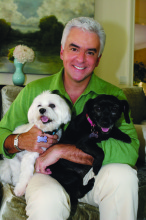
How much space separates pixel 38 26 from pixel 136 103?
1.57 metres

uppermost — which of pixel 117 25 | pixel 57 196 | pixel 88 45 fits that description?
pixel 117 25

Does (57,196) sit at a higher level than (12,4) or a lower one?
lower

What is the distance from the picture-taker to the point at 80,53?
5.37 ft

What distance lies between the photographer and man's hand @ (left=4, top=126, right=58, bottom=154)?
5.02 ft

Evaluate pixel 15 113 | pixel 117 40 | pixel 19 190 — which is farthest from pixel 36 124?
pixel 117 40

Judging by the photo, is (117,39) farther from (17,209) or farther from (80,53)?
(17,209)

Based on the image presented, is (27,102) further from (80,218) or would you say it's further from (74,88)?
(80,218)

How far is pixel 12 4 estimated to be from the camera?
2.71 metres

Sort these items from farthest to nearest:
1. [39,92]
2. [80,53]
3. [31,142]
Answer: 1. [39,92]
2. [80,53]
3. [31,142]

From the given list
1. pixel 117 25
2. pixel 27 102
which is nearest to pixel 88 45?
pixel 27 102

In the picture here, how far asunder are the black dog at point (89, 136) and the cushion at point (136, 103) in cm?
104

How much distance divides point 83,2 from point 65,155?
2.41m

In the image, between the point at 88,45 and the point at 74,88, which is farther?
the point at 74,88

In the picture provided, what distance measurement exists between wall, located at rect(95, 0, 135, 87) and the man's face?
1.72 metres
